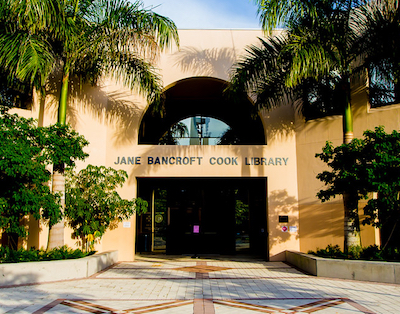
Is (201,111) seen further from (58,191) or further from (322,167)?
(58,191)

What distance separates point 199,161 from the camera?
13.9 meters

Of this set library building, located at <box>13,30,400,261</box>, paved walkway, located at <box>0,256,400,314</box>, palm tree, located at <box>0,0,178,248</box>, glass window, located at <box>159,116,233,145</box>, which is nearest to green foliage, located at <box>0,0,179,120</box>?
palm tree, located at <box>0,0,178,248</box>

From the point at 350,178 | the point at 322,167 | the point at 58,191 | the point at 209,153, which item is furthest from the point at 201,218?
the point at 350,178

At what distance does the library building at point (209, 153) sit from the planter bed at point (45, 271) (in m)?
3.09

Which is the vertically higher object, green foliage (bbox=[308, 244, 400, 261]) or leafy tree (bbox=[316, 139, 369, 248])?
leafy tree (bbox=[316, 139, 369, 248])

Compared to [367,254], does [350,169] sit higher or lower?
higher

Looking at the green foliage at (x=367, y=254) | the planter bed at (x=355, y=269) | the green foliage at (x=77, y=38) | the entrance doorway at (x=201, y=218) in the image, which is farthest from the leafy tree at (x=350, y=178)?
the green foliage at (x=77, y=38)

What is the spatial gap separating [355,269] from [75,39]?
9.73 m

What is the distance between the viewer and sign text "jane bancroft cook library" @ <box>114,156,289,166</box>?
13.8 m

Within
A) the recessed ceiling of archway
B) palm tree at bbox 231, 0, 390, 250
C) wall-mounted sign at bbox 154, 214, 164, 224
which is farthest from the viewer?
wall-mounted sign at bbox 154, 214, 164, 224

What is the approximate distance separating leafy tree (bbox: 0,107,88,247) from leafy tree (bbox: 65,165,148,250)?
1914 millimetres

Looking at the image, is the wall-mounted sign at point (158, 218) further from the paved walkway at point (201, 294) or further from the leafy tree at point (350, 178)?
the leafy tree at point (350, 178)

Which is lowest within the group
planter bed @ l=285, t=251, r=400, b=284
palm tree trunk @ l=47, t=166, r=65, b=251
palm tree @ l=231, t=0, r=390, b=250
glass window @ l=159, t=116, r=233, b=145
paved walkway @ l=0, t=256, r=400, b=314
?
paved walkway @ l=0, t=256, r=400, b=314

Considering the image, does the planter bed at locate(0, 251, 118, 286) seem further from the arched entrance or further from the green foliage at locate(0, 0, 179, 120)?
the arched entrance
